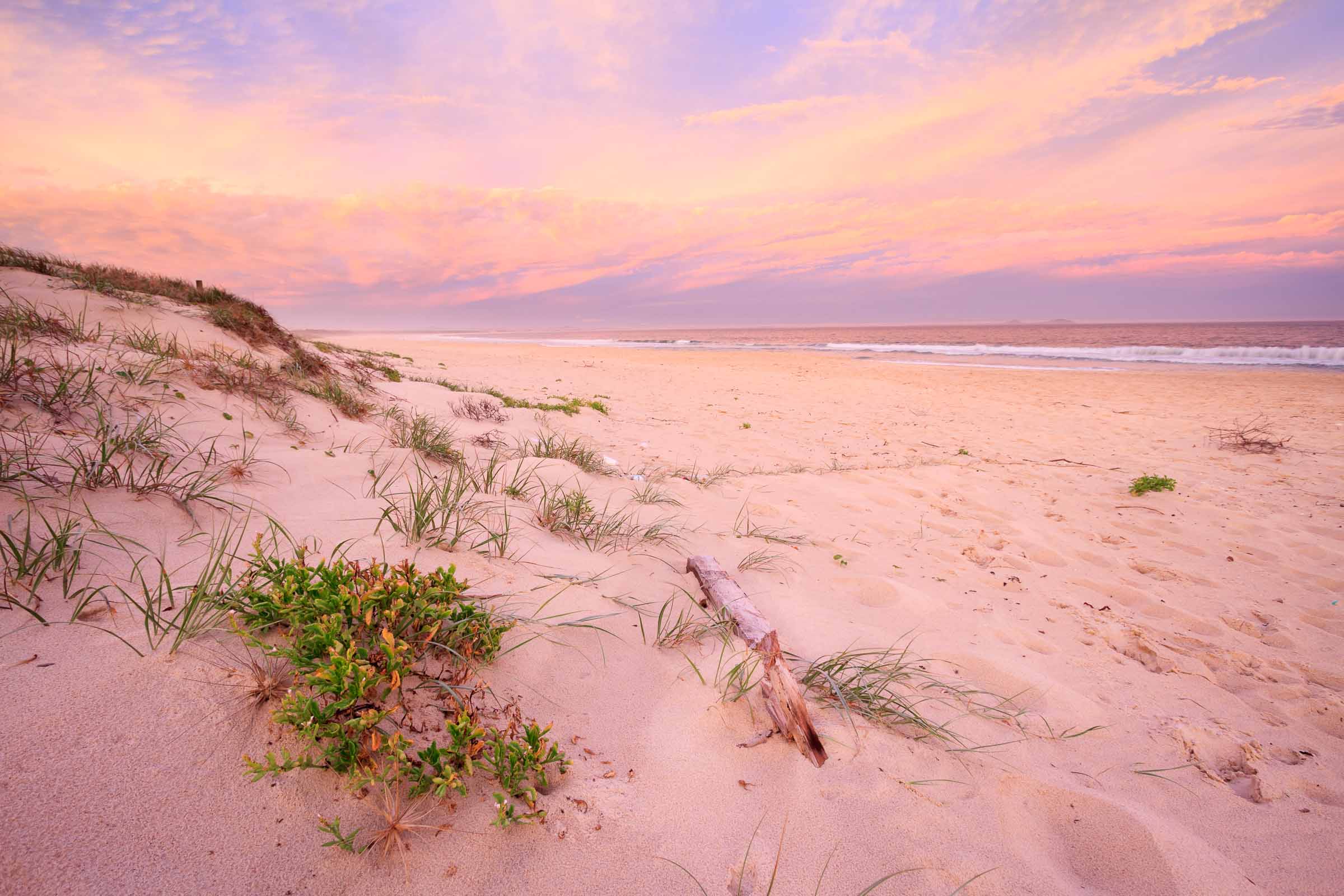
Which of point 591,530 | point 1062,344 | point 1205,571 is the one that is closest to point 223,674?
point 591,530

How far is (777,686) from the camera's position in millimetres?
2102

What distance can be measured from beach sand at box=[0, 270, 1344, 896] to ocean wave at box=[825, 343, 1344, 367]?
89.5ft

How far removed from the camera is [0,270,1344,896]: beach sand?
1.33m

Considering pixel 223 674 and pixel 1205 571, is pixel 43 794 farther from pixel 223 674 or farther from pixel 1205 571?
pixel 1205 571

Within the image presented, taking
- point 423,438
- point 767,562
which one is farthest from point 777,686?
point 423,438

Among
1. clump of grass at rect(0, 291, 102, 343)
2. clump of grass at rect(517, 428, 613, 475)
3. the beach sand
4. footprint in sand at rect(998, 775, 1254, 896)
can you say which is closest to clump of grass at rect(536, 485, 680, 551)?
the beach sand

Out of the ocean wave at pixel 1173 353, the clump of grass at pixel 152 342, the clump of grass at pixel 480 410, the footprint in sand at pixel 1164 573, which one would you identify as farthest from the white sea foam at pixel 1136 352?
the clump of grass at pixel 152 342

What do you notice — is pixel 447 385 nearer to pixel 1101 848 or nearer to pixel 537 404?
pixel 537 404

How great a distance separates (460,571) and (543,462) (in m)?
2.48

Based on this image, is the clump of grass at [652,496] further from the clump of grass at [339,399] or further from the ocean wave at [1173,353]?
the ocean wave at [1173,353]

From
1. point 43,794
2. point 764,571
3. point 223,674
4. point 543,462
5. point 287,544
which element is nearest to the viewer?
point 43,794

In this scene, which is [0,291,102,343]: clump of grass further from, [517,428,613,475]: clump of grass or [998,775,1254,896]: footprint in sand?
[998,775,1254,896]: footprint in sand

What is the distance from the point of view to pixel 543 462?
5004 millimetres

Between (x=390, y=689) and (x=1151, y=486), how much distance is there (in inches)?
290
